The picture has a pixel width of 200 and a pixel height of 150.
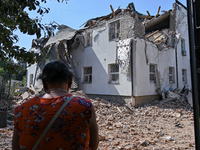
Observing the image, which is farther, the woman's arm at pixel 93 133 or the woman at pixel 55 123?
the woman's arm at pixel 93 133

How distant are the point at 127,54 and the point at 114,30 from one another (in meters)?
2.44

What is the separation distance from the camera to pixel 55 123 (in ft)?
Answer: 4.03

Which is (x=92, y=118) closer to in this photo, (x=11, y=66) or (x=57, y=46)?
(x=11, y=66)

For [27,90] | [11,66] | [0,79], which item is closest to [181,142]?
[11,66]

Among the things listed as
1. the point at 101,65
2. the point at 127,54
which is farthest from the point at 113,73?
the point at 127,54

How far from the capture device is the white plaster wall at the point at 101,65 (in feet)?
31.5

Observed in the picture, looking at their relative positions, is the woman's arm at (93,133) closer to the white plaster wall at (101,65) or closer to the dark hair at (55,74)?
the dark hair at (55,74)

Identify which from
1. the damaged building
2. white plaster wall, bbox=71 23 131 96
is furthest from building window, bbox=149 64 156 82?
white plaster wall, bbox=71 23 131 96

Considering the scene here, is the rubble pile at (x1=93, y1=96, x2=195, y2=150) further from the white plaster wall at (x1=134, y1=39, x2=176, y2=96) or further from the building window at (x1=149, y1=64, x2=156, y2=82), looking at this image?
the building window at (x1=149, y1=64, x2=156, y2=82)

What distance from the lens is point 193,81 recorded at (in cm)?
208

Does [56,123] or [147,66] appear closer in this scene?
[56,123]

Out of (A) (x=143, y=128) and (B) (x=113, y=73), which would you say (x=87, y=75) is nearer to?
(B) (x=113, y=73)

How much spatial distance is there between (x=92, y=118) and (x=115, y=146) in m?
3.31

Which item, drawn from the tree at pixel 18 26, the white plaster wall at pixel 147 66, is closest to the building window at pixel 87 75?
the white plaster wall at pixel 147 66
